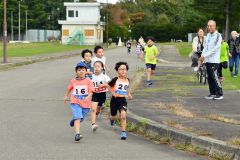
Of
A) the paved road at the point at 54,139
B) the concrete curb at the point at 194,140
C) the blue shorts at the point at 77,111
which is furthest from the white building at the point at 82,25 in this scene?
the blue shorts at the point at 77,111

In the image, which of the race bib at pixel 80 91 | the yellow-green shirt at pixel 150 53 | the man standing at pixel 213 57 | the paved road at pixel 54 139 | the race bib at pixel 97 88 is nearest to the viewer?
the paved road at pixel 54 139

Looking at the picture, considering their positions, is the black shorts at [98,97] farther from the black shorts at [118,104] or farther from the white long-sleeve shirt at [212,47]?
the white long-sleeve shirt at [212,47]

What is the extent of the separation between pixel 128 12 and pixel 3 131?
385 ft

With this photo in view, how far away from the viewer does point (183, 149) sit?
826 centimetres

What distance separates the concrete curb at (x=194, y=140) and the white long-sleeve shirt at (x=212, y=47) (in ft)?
13.3

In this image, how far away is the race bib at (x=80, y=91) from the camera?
918cm

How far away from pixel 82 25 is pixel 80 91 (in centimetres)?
7994

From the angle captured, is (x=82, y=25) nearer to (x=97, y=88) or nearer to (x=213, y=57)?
(x=213, y=57)

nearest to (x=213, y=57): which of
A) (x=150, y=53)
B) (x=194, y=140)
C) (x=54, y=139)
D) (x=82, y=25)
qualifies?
(x=150, y=53)

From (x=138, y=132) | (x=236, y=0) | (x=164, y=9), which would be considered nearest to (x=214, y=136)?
(x=138, y=132)

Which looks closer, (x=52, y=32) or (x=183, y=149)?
(x=183, y=149)

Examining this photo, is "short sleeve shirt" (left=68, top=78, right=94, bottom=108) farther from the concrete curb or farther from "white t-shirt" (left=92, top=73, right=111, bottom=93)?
the concrete curb

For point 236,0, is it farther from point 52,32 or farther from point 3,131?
point 52,32

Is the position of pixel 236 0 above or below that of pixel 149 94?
above
